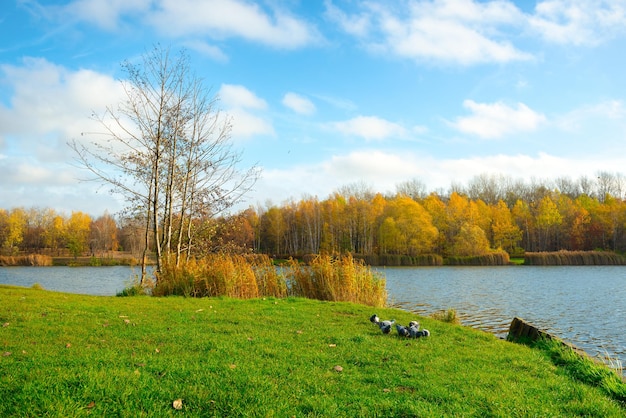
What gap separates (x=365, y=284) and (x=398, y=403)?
9782 millimetres

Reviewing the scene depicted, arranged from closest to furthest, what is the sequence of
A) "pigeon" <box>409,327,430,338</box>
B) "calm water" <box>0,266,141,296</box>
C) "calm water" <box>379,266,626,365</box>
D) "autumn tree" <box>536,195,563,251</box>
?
"pigeon" <box>409,327,430,338</box> < "calm water" <box>379,266,626,365</box> < "calm water" <box>0,266,141,296</box> < "autumn tree" <box>536,195,563,251</box>

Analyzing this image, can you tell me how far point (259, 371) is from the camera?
198 inches

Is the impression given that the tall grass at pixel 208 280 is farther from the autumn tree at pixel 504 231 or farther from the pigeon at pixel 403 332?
the autumn tree at pixel 504 231

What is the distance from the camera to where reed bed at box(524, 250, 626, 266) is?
4828 cm

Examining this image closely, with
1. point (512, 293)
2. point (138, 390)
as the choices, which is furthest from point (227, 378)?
point (512, 293)

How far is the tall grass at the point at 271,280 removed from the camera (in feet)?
43.9

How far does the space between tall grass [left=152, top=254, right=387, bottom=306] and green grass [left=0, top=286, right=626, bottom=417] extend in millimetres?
4869

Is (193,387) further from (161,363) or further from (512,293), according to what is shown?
(512,293)

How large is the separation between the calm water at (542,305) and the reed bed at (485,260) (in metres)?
23.3

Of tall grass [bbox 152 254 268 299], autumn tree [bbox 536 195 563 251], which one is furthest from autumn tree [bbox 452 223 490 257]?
tall grass [bbox 152 254 268 299]

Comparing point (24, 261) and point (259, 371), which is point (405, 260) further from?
point (259, 371)

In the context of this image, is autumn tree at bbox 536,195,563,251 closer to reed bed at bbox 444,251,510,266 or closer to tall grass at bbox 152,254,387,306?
reed bed at bbox 444,251,510,266

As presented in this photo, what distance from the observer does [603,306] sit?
17.6 metres

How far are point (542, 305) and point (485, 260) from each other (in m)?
36.6
